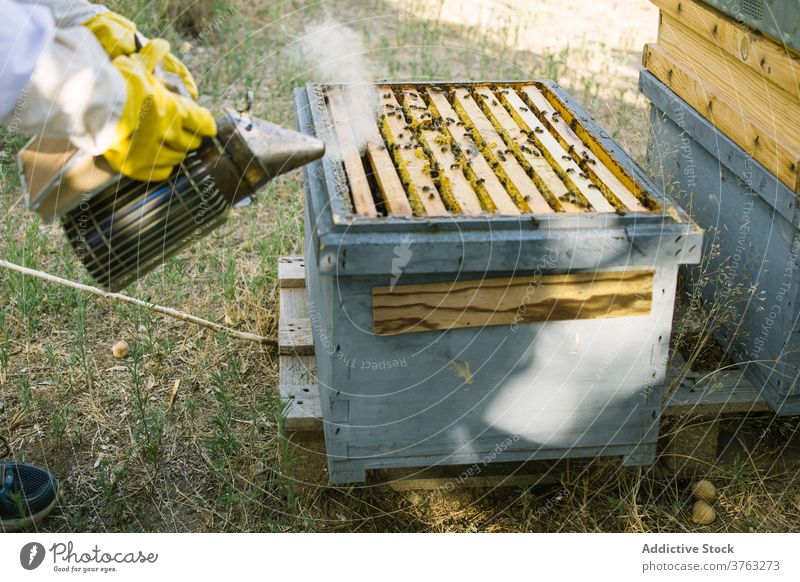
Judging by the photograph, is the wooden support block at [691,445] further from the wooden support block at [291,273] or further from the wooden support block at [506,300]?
the wooden support block at [291,273]

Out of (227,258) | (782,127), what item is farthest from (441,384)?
(227,258)

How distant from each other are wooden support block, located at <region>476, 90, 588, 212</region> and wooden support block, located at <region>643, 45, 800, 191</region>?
2.13 feet

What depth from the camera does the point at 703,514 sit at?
114 inches

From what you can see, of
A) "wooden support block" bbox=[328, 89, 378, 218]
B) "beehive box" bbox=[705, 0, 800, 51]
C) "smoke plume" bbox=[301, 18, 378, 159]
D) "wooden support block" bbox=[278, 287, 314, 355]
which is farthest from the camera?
"smoke plume" bbox=[301, 18, 378, 159]

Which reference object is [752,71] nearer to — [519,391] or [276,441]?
[519,391]

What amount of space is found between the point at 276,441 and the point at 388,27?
416 centimetres

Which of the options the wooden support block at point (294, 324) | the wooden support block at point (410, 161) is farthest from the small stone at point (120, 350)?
the wooden support block at point (410, 161)

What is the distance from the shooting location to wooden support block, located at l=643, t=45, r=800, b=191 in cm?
268

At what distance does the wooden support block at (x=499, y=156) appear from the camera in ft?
8.21

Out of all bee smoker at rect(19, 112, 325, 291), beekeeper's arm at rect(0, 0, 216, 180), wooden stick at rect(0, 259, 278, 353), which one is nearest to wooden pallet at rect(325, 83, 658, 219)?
bee smoker at rect(19, 112, 325, 291)

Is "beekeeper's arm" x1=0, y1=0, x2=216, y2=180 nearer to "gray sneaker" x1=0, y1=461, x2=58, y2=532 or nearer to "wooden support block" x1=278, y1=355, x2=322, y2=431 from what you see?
"wooden support block" x1=278, y1=355, x2=322, y2=431

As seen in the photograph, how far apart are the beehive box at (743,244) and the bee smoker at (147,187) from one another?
144cm

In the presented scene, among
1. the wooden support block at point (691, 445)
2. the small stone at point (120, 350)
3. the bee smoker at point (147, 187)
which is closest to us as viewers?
the bee smoker at point (147, 187)

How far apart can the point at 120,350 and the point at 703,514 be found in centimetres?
225
